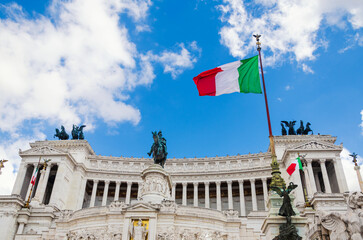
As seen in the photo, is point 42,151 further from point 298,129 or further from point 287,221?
point 287,221

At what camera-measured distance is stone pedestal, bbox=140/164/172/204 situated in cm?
3238

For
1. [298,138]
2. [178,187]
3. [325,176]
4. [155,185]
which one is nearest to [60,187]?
[178,187]

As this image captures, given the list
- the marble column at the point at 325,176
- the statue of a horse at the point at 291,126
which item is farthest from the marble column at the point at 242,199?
the statue of a horse at the point at 291,126

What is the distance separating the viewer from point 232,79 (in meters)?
24.3

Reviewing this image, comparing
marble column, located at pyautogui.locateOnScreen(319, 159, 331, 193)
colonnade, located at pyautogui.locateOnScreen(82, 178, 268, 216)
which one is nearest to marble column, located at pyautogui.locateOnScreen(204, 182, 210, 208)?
colonnade, located at pyautogui.locateOnScreen(82, 178, 268, 216)

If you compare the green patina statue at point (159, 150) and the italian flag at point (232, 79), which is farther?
the green patina statue at point (159, 150)

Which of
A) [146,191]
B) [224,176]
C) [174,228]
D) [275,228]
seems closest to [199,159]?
[224,176]

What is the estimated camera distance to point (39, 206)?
47469mm

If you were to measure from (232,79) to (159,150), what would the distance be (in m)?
15.0

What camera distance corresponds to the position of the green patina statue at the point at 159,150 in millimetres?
36188

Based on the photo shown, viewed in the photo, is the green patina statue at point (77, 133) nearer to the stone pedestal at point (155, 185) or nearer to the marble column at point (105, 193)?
the marble column at point (105, 193)

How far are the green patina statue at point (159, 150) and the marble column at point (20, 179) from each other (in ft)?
122

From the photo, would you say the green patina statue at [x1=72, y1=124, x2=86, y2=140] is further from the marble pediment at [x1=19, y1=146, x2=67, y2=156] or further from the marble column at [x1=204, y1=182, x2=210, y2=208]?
the marble column at [x1=204, y1=182, x2=210, y2=208]

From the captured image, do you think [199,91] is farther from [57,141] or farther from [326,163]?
[57,141]
